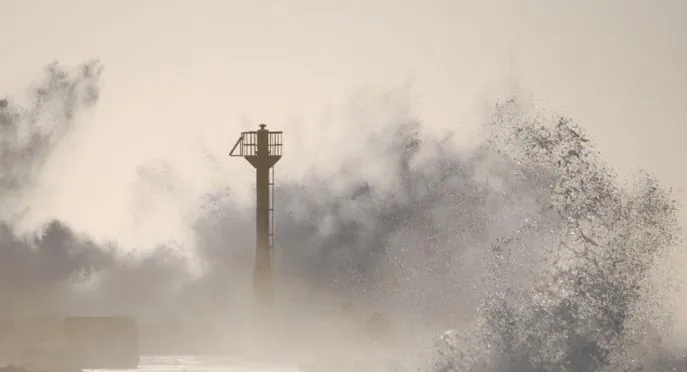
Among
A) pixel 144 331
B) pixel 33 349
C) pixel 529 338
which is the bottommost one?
pixel 529 338

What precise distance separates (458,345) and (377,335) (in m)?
29.1

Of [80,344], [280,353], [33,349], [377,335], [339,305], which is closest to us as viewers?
[33,349]

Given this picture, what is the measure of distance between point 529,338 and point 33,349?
21128mm

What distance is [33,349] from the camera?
76562mm

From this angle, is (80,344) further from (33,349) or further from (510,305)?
(510,305)

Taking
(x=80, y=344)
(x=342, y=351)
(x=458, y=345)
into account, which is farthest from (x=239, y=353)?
(x=458, y=345)

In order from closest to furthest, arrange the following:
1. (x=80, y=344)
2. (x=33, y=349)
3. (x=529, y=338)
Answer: (x=529, y=338) < (x=33, y=349) < (x=80, y=344)

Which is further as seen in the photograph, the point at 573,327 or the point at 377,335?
the point at 377,335

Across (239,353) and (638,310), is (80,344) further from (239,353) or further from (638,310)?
(638,310)

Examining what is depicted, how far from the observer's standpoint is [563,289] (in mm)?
66375

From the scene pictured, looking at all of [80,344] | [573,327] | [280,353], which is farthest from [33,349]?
[573,327]

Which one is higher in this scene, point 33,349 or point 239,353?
point 239,353

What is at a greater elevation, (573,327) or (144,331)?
(144,331)

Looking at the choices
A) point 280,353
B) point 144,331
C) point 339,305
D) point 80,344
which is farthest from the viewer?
point 144,331
